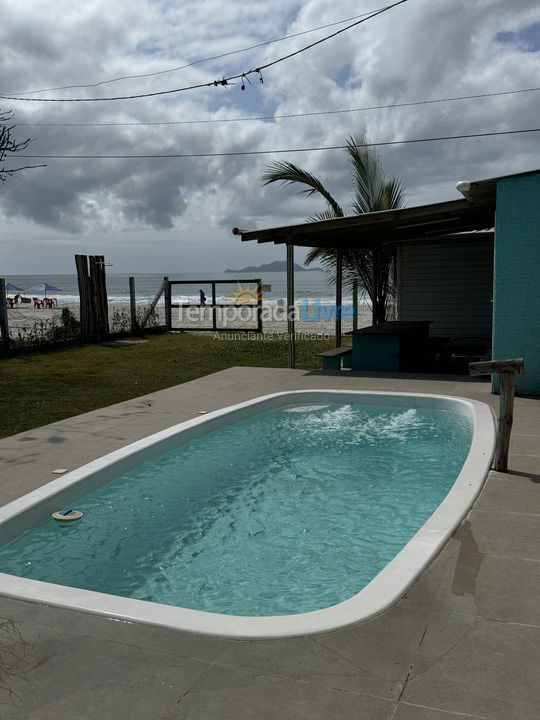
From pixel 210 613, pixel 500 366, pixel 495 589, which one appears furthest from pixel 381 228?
pixel 210 613

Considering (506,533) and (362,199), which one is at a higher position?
(362,199)

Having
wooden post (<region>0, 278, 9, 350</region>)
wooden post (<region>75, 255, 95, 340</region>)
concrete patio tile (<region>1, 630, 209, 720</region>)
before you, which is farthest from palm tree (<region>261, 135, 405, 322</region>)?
concrete patio tile (<region>1, 630, 209, 720</region>)

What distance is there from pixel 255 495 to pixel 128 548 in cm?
141

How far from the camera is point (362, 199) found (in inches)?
632

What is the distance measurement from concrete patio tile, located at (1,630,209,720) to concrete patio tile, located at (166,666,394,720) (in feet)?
0.25

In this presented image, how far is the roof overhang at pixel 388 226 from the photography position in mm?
9469

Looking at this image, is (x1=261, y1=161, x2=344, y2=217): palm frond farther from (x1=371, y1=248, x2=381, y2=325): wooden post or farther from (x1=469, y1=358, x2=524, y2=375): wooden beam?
(x1=469, y1=358, x2=524, y2=375): wooden beam

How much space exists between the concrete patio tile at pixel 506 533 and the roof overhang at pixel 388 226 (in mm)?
5930

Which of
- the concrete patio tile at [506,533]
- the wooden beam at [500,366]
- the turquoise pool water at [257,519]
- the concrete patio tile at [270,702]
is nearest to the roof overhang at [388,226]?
the turquoise pool water at [257,519]

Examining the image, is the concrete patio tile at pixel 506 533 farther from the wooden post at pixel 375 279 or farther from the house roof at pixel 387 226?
the wooden post at pixel 375 279

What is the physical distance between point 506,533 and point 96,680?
248 cm

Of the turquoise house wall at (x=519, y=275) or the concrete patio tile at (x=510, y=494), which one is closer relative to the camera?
the concrete patio tile at (x=510, y=494)

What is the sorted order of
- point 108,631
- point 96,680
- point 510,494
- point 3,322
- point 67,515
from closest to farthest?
point 96,680, point 108,631, point 510,494, point 67,515, point 3,322

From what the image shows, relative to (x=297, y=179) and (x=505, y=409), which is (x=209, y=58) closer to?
(x=297, y=179)
